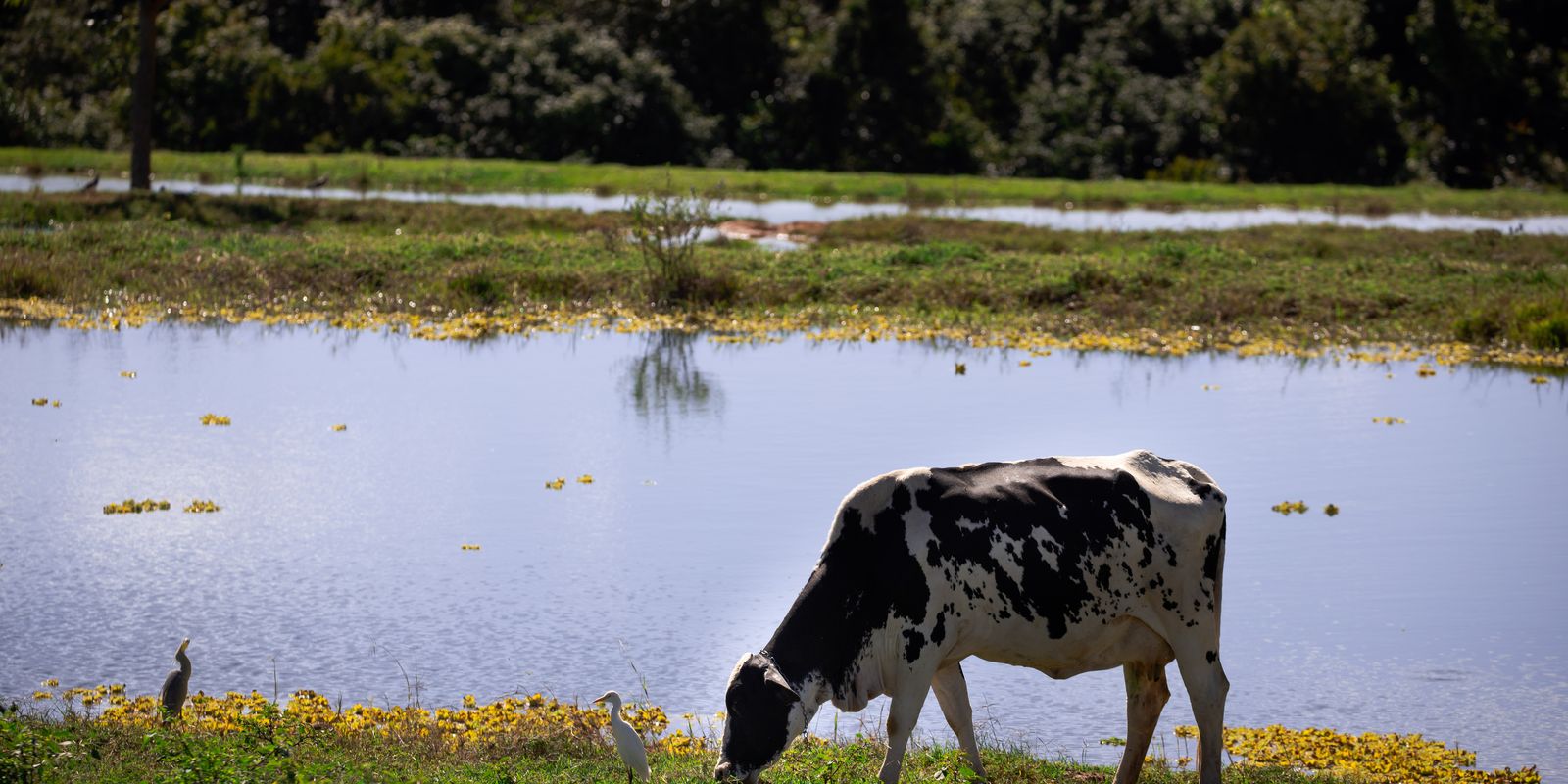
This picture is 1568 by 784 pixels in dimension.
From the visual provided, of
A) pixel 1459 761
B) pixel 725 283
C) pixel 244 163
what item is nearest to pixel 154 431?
pixel 725 283

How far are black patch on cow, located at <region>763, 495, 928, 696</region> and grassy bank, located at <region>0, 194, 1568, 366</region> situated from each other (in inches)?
656

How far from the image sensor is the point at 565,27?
51906 mm

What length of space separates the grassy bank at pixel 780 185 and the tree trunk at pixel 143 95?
5.63 metres


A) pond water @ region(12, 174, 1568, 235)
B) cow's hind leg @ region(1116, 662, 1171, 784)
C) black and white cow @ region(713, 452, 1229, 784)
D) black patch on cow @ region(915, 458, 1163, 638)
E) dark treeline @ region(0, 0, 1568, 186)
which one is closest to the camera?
black and white cow @ region(713, 452, 1229, 784)

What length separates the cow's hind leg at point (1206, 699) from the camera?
833 centimetres

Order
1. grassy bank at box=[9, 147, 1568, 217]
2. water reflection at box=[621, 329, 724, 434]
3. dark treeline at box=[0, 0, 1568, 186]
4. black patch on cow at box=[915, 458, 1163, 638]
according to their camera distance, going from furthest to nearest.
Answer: dark treeline at box=[0, 0, 1568, 186] < grassy bank at box=[9, 147, 1568, 217] < water reflection at box=[621, 329, 724, 434] < black patch on cow at box=[915, 458, 1163, 638]

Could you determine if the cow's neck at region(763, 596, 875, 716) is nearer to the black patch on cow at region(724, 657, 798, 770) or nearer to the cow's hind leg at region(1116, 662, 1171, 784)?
the black patch on cow at region(724, 657, 798, 770)

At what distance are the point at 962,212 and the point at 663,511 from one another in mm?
26841

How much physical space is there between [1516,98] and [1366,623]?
137 ft

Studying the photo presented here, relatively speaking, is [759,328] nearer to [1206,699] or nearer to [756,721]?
[1206,699]

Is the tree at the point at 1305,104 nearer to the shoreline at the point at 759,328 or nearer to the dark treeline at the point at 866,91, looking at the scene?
the dark treeline at the point at 866,91

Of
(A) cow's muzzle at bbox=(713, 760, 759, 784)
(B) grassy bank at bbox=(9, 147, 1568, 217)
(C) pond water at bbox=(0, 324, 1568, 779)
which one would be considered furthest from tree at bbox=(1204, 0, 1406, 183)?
(A) cow's muzzle at bbox=(713, 760, 759, 784)

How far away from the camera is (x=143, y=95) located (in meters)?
36.0

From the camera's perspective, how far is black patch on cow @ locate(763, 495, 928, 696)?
7.86 metres
